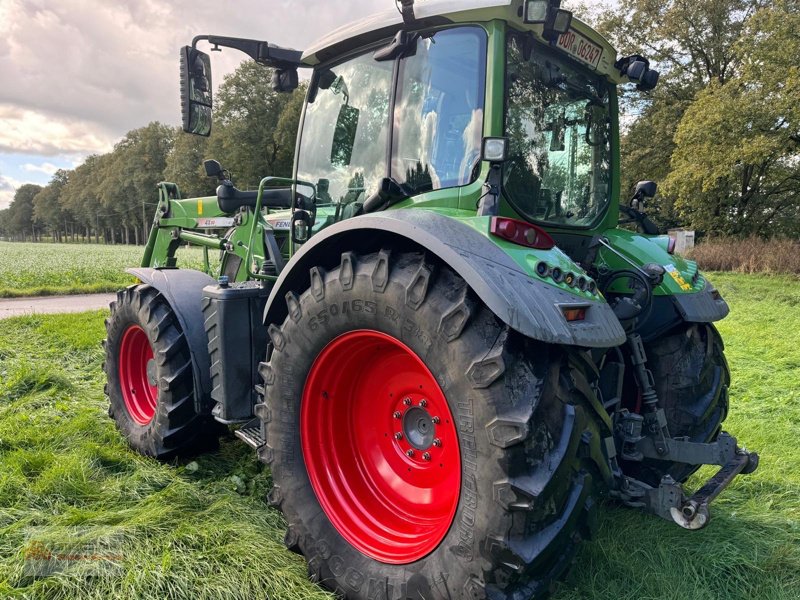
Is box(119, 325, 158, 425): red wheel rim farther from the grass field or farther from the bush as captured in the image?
the bush

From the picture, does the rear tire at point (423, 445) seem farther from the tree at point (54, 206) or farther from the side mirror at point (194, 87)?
the tree at point (54, 206)

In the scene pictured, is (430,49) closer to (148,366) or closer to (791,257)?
(148,366)

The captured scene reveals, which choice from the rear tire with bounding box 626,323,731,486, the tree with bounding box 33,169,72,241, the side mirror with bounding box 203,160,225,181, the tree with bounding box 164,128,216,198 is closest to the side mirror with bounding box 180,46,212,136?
the side mirror with bounding box 203,160,225,181

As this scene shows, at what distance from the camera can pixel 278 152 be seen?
35406 mm

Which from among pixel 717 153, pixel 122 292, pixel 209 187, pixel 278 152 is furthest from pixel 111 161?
pixel 122 292

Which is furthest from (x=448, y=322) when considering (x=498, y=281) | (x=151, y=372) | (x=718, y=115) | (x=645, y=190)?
(x=718, y=115)

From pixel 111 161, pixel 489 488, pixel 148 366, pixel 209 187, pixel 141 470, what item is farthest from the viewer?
pixel 111 161

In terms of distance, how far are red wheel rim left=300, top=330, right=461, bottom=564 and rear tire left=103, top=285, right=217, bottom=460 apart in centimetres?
128

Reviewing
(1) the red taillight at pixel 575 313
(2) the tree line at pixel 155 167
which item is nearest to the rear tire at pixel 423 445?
(1) the red taillight at pixel 575 313

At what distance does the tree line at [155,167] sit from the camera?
115 ft

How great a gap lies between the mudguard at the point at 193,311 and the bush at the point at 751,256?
16808mm

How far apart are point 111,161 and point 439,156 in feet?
272

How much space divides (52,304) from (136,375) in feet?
30.9

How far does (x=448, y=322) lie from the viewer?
6.00ft
